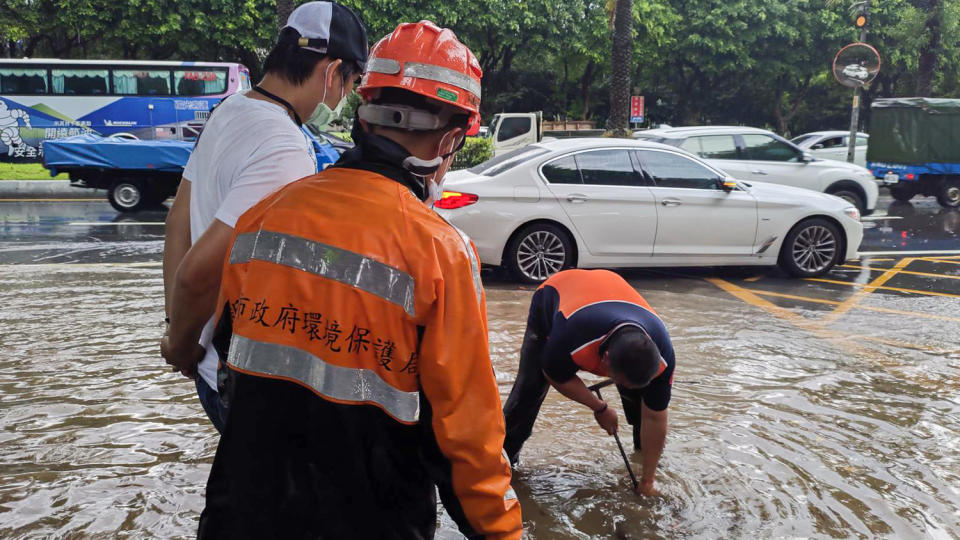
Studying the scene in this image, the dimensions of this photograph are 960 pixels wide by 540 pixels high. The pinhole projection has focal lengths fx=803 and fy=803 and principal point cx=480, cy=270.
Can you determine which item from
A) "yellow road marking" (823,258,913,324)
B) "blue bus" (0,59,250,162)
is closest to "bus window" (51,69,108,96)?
"blue bus" (0,59,250,162)

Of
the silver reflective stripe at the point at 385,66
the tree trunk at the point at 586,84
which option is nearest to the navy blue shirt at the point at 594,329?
the silver reflective stripe at the point at 385,66

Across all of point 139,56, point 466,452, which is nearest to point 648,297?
point 466,452

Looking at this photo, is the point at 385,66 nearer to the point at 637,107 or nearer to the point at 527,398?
the point at 527,398

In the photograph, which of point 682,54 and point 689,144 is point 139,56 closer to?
point 682,54

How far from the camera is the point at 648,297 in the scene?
7.45 metres

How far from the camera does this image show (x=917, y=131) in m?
15.9

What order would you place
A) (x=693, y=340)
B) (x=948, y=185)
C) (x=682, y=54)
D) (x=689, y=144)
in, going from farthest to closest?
(x=682, y=54), (x=948, y=185), (x=689, y=144), (x=693, y=340)

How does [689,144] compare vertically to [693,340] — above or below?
above

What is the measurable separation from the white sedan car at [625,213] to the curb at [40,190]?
34.6 ft

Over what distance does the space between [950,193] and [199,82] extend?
715 inches

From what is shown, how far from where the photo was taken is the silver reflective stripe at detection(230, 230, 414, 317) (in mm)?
1462

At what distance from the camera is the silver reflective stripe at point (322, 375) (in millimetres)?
1477

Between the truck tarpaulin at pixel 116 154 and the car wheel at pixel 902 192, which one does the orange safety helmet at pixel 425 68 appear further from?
the car wheel at pixel 902 192

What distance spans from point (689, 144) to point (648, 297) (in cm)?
539
